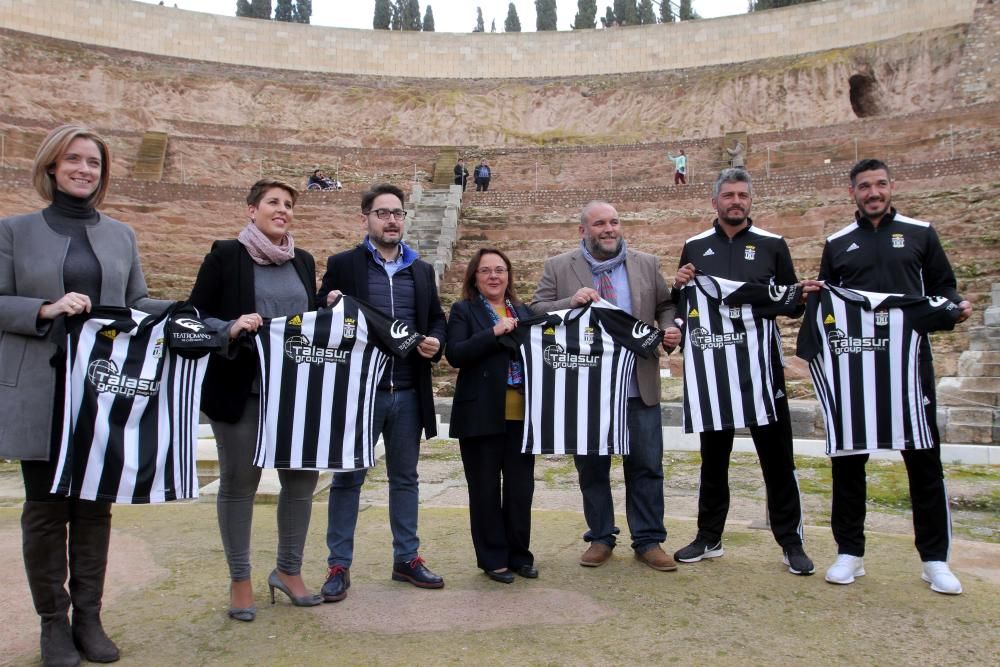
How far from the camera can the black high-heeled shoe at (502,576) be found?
4.62 m

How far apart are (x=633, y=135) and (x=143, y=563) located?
33.8m

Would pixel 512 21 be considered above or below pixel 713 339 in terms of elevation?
above

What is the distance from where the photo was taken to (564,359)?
508 centimetres

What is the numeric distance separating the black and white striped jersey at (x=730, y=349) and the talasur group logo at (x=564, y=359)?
623mm

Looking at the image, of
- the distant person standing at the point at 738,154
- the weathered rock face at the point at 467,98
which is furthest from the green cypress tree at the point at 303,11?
the distant person standing at the point at 738,154

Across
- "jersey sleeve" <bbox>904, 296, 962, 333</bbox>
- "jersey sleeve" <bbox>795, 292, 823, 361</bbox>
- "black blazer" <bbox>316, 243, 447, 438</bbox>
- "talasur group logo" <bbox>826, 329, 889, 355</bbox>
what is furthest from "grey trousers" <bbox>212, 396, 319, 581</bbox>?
"jersey sleeve" <bbox>904, 296, 962, 333</bbox>

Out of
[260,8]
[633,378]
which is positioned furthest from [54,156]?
[260,8]

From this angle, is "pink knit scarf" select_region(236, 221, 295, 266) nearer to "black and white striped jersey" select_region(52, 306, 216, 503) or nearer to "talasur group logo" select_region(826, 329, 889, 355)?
"black and white striped jersey" select_region(52, 306, 216, 503)

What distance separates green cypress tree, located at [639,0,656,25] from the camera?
6662 cm

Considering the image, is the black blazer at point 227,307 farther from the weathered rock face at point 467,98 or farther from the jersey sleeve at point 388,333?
the weathered rock face at point 467,98

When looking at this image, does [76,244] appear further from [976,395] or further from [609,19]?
[609,19]

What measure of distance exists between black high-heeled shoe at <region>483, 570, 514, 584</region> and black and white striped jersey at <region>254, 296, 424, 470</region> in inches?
36.3

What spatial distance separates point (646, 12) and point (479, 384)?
6846 centimetres

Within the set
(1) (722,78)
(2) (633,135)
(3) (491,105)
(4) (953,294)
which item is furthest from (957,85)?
(4) (953,294)
